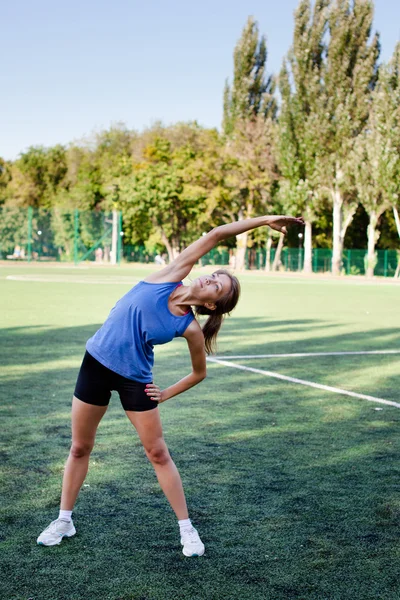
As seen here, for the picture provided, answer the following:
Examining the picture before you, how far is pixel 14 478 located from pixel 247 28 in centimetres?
6574

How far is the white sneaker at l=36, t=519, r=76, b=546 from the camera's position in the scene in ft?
13.3

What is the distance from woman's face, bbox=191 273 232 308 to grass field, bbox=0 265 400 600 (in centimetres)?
140

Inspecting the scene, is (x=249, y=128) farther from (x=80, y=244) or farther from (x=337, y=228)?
(x=80, y=244)

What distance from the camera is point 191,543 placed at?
3.93 metres

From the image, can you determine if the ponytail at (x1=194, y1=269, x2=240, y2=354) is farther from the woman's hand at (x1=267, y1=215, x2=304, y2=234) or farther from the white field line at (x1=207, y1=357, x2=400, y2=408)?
the white field line at (x1=207, y1=357, x2=400, y2=408)

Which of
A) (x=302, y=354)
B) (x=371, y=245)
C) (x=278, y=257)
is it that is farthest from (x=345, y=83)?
(x=302, y=354)

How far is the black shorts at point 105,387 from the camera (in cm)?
390

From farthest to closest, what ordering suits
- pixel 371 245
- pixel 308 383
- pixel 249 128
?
pixel 249 128, pixel 371 245, pixel 308 383

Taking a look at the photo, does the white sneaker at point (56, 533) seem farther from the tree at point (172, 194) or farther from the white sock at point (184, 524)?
the tree at point (172, 194)

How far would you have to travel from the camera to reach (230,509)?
15.4 ft

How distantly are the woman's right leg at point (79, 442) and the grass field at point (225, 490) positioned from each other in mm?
280

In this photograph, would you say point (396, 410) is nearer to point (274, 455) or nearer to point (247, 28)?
point (274, 455)

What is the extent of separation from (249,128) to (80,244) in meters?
17.8

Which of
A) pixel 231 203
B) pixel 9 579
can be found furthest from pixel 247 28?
pixel 9 579
